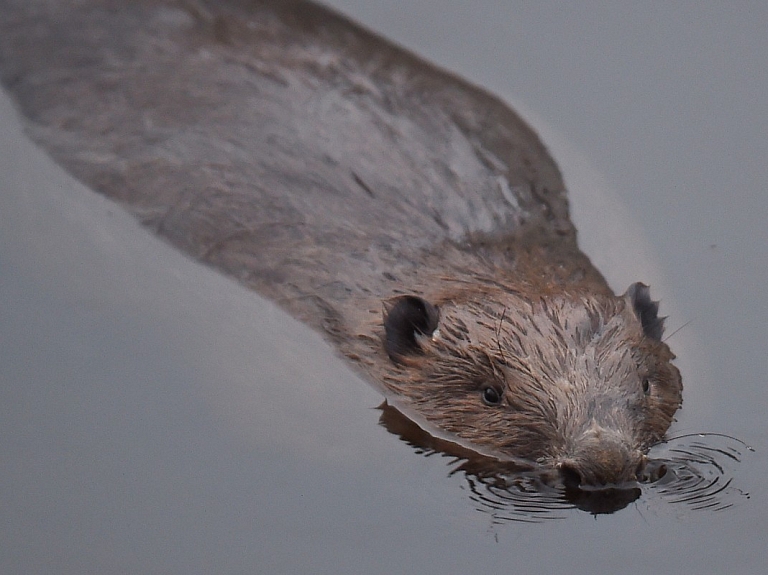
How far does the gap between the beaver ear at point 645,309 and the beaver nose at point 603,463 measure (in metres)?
0.78

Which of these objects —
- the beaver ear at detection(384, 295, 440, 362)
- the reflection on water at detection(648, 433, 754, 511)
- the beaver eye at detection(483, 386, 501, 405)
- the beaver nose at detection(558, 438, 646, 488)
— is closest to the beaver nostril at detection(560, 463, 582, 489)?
the beaver nose at detection(558, 438, 646, 488)

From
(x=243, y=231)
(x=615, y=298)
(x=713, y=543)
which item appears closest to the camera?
(x=713, y=543)

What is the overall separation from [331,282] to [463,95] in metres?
1.69

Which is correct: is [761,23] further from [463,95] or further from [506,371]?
[506,371]

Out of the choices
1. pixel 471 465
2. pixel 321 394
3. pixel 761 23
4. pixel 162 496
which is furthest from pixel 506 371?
pixel 761 23

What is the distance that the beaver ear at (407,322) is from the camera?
17.6 feet

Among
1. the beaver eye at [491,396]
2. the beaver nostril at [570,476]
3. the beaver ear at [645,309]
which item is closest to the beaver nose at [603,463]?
the beaver nostril at [570,476]

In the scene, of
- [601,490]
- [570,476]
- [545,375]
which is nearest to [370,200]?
[545,375]

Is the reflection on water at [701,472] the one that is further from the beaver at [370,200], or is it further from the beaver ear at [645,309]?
the beaver ear at [645,309]

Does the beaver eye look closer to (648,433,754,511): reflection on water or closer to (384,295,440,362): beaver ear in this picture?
(384,295,440,362): beaver ear

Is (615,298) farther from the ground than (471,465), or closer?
farther from the ground

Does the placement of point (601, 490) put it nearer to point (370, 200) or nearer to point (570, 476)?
point (570, 476)

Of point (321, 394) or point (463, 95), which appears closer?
point (321, 394)

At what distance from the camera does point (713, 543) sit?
15.8 feet
